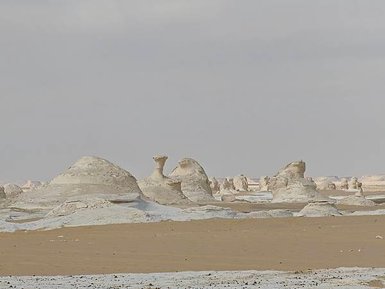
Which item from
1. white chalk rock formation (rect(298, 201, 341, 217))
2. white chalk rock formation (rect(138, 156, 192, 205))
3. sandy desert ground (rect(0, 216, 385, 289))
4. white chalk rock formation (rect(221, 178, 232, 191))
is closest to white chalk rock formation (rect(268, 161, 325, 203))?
white chalk rock formation (rect(138, 156, 192, 205))

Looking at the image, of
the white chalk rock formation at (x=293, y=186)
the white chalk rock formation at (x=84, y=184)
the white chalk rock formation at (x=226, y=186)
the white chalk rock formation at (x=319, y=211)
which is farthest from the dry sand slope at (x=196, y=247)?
the white chalk rock formation at (x=226, y=186)

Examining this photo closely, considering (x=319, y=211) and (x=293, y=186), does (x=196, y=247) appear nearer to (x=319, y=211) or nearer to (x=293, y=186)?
(x=319, y=211)

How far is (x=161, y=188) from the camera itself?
51.9m

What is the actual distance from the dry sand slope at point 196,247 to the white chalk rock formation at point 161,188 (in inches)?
739

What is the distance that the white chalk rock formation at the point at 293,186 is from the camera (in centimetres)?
5666

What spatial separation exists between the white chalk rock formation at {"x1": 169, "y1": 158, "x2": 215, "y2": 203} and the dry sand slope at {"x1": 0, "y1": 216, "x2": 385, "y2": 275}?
2725 cm

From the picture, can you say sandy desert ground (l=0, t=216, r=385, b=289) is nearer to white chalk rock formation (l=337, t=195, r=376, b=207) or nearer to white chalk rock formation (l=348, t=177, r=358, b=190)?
white chalk rock formation (l=337, t=195, r=376, b=207)

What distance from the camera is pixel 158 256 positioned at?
806 inches

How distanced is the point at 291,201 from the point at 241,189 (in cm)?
4972

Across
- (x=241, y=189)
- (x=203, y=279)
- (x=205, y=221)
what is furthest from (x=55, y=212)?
(x=241, y=189)

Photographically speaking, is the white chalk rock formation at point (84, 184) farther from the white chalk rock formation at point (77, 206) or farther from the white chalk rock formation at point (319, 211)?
the white chalk rock formation at point (319, 211)

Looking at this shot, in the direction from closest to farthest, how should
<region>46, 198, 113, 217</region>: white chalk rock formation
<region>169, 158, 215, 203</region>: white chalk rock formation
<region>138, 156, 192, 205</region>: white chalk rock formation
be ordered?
<region>46, 198, 113, 217</region>: white chalk rock formation < <region>138, 156, 192, 205</region>: white chalk rock formation < <region>169, 158, 215, 203</region>: white chalk rock formation

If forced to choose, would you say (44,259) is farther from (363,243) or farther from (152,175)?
(152,175)

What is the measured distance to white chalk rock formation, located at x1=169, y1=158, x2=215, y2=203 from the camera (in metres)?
58.8
